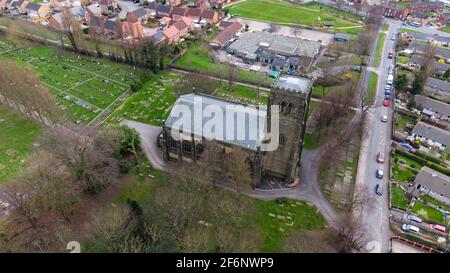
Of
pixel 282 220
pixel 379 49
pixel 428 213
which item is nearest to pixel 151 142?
pixel 282 220

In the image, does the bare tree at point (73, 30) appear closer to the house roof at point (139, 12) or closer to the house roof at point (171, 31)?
the house roof at point (171, 31)

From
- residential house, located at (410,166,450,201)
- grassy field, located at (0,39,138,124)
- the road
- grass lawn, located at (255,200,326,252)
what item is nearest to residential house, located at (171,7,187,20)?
grassy field, located at (0,39,138,124)

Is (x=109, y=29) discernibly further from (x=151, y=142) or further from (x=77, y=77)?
(x=151, y=142)

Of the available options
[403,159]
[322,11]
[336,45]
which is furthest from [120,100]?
[322,11]

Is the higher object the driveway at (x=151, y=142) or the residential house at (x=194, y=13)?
the residential house at (x=194, y=13)

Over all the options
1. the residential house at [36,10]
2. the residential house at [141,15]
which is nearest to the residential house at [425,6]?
the residential house at [141,15]

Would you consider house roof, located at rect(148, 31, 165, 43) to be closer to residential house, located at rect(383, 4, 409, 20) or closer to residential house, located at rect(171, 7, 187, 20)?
Answer: residential house, located at rect(171, 7, 187, 20)
